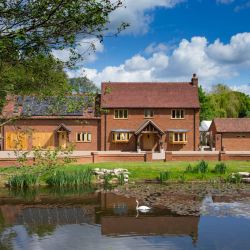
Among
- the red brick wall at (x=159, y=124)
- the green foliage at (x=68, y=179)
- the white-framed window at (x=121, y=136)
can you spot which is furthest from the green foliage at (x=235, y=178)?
the white-framed window at (x=121, y=136)

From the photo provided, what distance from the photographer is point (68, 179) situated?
26891mm

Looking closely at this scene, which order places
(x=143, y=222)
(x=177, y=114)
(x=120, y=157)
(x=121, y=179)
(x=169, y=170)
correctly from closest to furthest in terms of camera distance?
(x=143, y=222)
(x=121, y=179)
(x=169, y=170)
(x=120, y=157)
(x=177, y=114)

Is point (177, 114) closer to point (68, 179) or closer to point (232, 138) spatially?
point (232, 138)

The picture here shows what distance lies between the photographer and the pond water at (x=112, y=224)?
15195 millimetres

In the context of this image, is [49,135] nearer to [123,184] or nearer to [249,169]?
[123,184]

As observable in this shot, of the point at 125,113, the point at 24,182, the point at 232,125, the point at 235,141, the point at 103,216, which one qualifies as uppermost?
the point at 125,113

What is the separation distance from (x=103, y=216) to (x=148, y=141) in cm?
2480

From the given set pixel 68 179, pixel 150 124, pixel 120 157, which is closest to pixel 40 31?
pixel 68 179

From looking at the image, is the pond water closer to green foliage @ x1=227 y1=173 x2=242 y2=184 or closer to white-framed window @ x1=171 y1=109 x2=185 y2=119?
green foliage @ x1=227 y1=173 x2=242 y2=184

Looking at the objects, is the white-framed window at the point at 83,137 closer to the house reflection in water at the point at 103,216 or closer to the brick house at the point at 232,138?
the brick house at the point at 232,138

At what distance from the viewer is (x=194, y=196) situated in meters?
24.1

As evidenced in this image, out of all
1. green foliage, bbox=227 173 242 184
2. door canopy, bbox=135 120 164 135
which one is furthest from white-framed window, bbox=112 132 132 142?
green foliage, bbox=227 173 242 184

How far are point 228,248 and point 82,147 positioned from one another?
1202 inches

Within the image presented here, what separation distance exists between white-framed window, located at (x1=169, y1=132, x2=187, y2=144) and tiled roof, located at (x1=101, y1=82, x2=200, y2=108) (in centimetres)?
285
